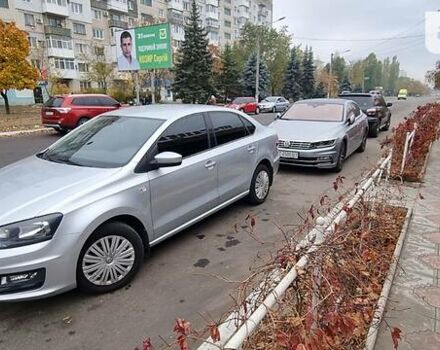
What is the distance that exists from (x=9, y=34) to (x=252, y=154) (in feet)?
79.5

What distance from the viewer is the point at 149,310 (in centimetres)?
285

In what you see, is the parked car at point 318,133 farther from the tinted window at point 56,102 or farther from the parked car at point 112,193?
the tinted window at point 56,102

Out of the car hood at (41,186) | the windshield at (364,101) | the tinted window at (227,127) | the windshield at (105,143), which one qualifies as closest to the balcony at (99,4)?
the windshield at (364,101)

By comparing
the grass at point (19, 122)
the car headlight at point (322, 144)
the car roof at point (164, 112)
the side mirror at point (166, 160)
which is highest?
the car roof at point (164, 112)

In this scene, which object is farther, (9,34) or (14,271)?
(9,34)

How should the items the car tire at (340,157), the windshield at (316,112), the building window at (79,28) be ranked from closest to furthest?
the car tire at (340,157)
the windshield at (316,112)
the building window at (79,28)

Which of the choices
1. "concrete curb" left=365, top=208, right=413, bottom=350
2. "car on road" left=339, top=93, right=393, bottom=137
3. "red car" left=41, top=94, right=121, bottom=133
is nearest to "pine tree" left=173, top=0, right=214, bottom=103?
"red car" left=41, top=94, right=121, bottom=133

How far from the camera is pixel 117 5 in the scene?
44.6m

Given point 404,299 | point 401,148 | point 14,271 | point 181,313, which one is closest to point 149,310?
point 181,313

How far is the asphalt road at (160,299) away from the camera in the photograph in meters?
2.57

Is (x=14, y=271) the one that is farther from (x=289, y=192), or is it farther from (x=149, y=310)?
(x=289, y=192)

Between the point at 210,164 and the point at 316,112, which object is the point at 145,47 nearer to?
the point at 316,112

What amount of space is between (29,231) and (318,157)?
18.2 ft

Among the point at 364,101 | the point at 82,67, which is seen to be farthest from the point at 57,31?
the point at 364,101
